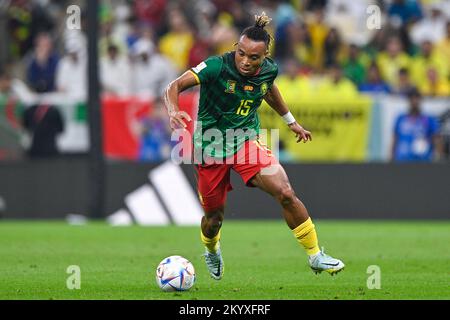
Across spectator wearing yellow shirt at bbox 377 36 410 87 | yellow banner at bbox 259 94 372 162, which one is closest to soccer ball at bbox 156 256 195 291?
yellow banner at bbox 259 94 372 162

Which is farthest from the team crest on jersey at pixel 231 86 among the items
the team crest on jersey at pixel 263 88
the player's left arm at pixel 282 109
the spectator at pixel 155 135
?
the spectator at pixel 155 135

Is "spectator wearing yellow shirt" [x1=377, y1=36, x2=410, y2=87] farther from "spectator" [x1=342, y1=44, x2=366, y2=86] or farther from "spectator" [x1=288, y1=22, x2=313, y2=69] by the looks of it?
"spectator" [x1=288, y1=22, x2=313, y2=69]

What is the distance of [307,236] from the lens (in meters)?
10.2

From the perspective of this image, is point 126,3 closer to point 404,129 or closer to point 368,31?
point 368,31

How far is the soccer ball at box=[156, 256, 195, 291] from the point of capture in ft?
32.2

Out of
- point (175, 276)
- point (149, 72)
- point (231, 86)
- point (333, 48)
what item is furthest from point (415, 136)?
point (175, 276)

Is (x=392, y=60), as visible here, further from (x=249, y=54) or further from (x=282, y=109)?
(x=249, y=54)

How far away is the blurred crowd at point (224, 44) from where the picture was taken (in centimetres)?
2103

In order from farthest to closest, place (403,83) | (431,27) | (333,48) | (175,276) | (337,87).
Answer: (431,27), (333,48), (403,83), (337,87), (175,276)

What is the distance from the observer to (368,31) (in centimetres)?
2275

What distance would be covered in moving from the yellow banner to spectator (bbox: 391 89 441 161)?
55cm

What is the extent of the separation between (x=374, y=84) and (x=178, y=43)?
408cm

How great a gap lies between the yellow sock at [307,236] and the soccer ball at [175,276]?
1026 mm
